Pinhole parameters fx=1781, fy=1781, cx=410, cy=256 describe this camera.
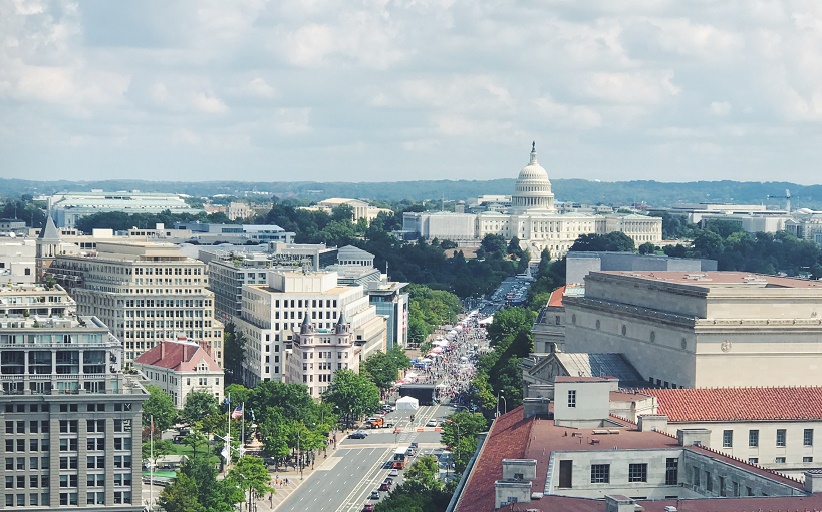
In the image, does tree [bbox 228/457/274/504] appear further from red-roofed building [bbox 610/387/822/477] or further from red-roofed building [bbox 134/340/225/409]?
red-roofed building [bbox 610/387/822/477]

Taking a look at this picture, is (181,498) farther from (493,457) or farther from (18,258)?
(18,258)

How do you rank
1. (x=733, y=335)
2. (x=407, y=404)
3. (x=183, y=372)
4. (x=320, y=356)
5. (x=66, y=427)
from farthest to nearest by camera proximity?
(x=320, y=356), (x=407, y=404), (x=183, y=372), (x=733, y=335), (x=66, y=427)

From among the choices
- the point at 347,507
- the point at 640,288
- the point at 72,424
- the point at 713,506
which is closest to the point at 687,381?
the point at 640,288

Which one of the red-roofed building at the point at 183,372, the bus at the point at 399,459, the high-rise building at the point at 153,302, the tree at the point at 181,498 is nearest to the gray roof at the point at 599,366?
the tree at the point at 181,498

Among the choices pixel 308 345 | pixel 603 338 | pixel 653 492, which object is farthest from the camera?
pixel 308 345

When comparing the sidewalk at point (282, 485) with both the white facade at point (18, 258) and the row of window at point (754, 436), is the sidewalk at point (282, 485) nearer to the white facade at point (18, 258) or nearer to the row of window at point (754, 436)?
the row of window at point (754, 436)

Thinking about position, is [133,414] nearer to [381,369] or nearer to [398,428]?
[398,428]

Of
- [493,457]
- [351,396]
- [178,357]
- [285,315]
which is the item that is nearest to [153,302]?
[285,315]
